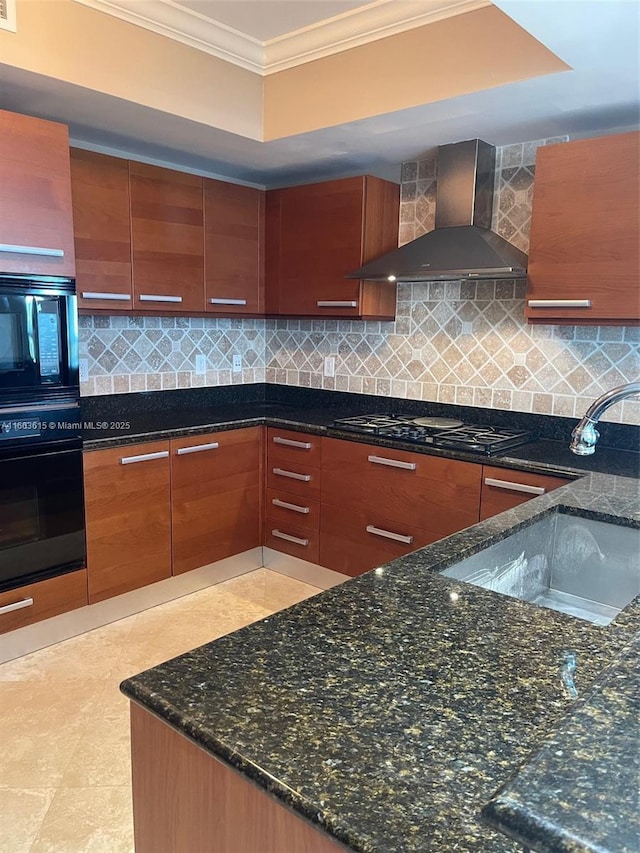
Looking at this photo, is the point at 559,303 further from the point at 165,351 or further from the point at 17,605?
the point at 17,605

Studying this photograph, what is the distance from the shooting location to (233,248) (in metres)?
3.42

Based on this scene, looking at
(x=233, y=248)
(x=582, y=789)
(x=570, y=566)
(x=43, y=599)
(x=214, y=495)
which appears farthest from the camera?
(x=233, y=248)

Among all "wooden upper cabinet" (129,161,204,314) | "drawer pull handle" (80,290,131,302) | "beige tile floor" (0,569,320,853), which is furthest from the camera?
"wooden upper cabinet" (129,161,204,314)

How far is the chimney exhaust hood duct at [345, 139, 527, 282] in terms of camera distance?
2.70m

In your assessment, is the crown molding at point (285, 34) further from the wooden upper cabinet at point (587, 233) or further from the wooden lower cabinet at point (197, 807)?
the wooden lower cabinet at point (197, 807)

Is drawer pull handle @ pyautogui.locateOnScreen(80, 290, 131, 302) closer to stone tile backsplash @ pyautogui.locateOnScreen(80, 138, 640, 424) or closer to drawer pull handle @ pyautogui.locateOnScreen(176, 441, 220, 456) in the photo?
stone tile backsplash @ pyautogui.locateOnScreen(80, 138, 640, 424)

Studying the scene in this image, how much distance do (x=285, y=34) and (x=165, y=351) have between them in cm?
165

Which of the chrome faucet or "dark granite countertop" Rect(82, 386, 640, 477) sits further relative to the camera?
"dark granite countertop" Rect(82, 386, 640, 477)

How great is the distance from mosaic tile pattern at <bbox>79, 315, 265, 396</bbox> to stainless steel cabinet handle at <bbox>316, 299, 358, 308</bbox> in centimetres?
70

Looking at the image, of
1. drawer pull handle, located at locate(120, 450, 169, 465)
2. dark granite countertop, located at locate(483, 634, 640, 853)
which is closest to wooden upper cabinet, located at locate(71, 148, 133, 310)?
drawer pull handle, located at locate(120, 450, 169, 465)

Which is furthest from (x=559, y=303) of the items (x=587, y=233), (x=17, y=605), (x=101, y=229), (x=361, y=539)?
(x=17, y=605)

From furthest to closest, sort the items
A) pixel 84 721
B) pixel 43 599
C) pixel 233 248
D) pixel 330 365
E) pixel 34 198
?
pixel 330 365
pixel 233 248
pixel 43 599
pixel 34 198
pixel 84 721

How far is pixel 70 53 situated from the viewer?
2199mm

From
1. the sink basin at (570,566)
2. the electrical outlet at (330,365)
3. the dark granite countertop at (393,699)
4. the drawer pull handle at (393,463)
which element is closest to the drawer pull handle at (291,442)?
the drawer pull handle at (393,463)
